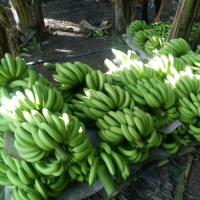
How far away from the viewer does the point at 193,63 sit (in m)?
A: 2.16

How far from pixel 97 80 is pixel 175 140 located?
1009 millimetres

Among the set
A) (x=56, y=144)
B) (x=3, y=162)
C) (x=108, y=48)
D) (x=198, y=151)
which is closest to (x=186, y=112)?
(x=198, y=151)

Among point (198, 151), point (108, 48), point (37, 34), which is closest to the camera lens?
point (198, 151)

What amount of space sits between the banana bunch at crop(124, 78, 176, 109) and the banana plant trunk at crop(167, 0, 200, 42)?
183 cm

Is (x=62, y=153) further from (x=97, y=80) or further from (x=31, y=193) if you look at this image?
(x=97, y=80)

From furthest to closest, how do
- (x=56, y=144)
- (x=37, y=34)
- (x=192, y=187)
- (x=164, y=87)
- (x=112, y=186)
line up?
(x=37, y=34), (x=192, y=187), (x=164, y=87), (x=112, y=186), (x=56, y=144)

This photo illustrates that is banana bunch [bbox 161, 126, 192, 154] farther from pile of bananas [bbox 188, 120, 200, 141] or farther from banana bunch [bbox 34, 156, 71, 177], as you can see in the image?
banana bunch [bbox 34, 156, 71, 177]

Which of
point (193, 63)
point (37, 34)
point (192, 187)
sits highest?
point (193, 63)

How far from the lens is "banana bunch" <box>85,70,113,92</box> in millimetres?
1519

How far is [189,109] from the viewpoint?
1.57 m

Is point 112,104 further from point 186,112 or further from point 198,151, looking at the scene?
point 198,151

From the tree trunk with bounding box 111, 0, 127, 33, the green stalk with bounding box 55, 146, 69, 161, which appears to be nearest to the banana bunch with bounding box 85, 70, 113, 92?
the green stalk with bounding box 55, 146, 69, 161

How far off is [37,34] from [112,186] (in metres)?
6.61

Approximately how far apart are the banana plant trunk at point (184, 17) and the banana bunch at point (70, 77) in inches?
81.1
